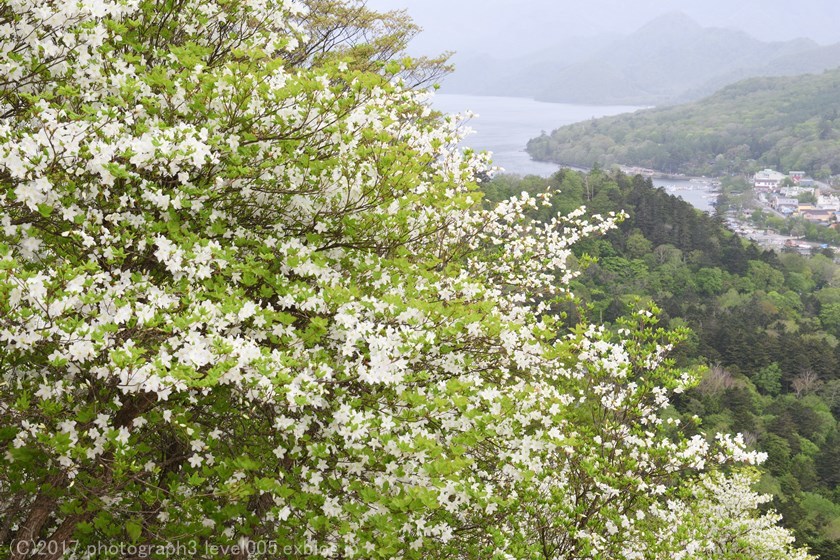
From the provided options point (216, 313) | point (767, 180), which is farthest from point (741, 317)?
point (767, 180)

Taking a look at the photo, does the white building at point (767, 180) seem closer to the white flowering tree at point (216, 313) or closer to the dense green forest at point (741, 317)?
the dense green forest at point (741, 317)

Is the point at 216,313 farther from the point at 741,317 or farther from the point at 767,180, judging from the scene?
the point at 767,180

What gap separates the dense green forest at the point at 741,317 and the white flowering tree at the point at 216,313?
1133 inches

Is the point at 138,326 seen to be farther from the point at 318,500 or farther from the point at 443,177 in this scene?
the point at 443,177

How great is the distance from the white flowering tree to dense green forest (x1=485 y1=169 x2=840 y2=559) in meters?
28.8

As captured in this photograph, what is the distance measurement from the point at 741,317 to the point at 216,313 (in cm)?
8843

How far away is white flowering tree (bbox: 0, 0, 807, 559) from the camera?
470 centimetres

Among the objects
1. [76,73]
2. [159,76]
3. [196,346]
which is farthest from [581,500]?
[76,73]

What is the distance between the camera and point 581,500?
8.77 metres

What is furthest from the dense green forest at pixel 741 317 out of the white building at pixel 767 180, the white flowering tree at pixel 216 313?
the white building at pixel 767 180

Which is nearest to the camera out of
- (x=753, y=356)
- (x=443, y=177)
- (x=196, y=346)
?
(x=196, y=346)

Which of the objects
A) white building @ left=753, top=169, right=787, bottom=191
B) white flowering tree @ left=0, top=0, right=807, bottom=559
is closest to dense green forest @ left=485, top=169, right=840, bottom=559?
white flowering tree @ left=0, top=0, right=807, bottom=559

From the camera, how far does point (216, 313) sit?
492 centimetres

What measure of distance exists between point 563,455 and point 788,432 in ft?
186
